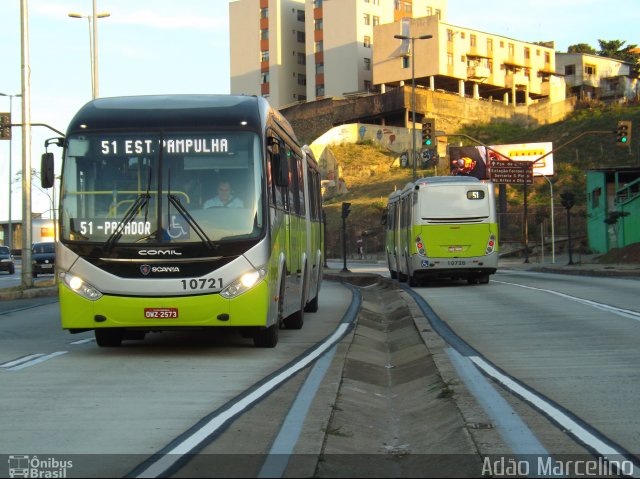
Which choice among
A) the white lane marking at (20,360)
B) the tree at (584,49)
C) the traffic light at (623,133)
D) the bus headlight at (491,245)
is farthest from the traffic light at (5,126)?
the tree at (584,49)

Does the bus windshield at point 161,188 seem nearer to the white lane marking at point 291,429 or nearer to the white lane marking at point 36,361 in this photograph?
the white lane marking at point 36,361

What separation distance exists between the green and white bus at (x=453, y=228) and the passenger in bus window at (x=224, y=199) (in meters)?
16.8

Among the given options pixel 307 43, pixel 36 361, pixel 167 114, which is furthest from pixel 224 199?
pixel 307 43

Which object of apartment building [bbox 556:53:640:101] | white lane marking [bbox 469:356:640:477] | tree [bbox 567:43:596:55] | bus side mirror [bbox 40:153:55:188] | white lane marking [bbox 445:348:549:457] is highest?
tree [bbox 567:43:596:55]

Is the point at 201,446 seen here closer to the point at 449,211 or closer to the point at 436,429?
the point at 436,429

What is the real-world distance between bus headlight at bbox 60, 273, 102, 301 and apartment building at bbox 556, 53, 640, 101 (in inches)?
4592

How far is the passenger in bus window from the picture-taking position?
1153cm

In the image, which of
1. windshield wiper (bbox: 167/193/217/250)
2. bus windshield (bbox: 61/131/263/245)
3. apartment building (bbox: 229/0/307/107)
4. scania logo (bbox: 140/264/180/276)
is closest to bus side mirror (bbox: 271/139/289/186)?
bus windshield (bbox: 61/131/263/245)

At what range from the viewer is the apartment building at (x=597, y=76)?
12256cm

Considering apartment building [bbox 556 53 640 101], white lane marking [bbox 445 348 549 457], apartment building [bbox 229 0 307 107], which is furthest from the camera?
apartment building [bbox 556 53 640 101]

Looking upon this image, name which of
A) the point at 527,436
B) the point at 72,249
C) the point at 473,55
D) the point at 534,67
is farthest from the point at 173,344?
the point at 534,67

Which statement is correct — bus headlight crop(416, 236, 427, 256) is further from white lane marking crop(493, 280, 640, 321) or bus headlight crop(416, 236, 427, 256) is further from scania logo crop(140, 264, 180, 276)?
scania logo crop(140, 264, 180, 276)

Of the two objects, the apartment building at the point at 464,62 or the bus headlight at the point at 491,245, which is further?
the apartment building at the point at 464,62

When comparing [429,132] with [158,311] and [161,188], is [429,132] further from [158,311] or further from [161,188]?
[158,311]
